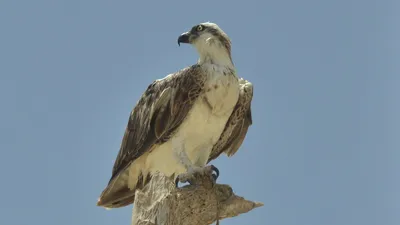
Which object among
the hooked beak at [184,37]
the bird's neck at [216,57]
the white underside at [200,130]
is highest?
the hooked beak at [184,37]

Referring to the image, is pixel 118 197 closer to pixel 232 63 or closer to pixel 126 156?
pixel 126 156

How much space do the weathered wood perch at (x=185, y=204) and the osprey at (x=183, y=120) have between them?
156 cm

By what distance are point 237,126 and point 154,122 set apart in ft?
3.83

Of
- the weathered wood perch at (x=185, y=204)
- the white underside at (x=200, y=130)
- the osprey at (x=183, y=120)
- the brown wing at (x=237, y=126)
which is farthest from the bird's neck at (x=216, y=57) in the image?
the weathered wood perch at (x=185, y=204)

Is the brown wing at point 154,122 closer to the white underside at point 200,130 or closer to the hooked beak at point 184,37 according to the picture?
the white underside at point 200,130

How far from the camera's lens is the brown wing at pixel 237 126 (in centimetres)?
1126

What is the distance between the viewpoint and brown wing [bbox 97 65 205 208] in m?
10.9

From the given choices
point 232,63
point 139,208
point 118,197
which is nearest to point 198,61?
point 232,63

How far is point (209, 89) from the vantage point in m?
10.9

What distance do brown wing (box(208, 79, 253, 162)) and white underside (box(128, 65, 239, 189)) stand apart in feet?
0.65

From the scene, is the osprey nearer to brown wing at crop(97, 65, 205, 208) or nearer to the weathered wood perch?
brown wing at crop(97, 65, 205, 208)

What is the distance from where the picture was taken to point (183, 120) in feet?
35.7

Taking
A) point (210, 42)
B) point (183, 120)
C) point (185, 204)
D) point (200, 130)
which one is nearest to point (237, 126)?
point (200, 130)

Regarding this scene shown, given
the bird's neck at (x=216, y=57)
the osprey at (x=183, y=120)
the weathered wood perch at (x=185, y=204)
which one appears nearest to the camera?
the weathered wood perch at (x=185, y=204)
